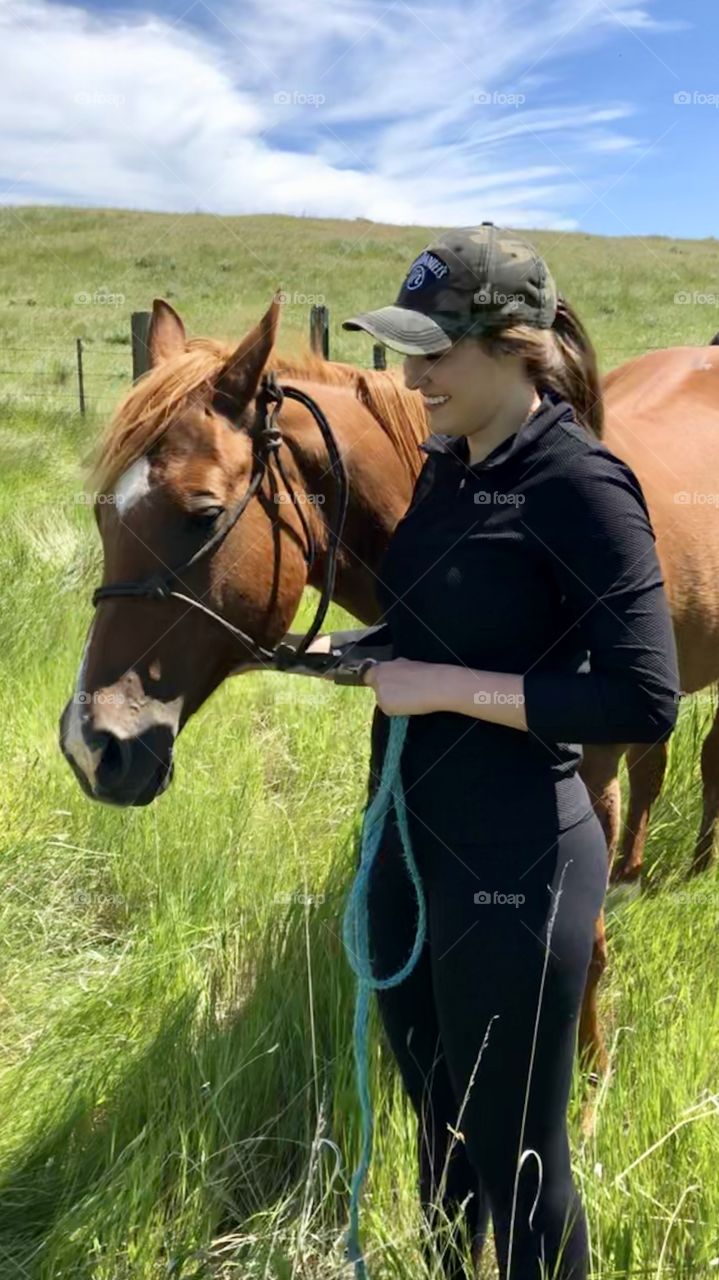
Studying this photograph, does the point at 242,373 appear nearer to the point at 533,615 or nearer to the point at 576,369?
the point at 576,369

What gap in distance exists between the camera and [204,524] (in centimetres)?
181

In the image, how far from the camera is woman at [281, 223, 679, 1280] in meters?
1.30

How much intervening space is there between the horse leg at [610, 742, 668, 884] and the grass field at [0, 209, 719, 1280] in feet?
0.40

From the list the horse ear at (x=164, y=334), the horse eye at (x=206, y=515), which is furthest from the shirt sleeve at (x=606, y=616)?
the horse ear at (x=164, y=334)

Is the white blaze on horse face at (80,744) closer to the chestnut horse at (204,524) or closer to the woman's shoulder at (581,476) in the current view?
the chestnut horse at (204,524)

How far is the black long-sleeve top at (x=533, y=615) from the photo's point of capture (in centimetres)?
128

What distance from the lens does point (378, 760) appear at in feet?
5.63

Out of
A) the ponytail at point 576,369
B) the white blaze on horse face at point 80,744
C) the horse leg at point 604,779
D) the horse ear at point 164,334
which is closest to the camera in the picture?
the ponytail at point 576,369

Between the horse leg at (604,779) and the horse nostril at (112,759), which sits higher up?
the horse nostril at (112,759)

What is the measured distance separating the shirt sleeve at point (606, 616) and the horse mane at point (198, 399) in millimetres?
849

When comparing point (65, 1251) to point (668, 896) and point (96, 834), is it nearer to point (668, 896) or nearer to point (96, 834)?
point (96, 834)

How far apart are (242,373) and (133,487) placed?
36cm

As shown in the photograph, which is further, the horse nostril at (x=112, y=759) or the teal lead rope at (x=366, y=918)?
the horse nostril at (x=112, y=759)

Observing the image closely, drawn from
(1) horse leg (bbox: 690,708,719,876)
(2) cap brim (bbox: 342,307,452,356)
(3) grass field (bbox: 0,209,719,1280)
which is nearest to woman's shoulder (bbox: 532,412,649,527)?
(2) cap brim (bbox: 342,307,452,356)
